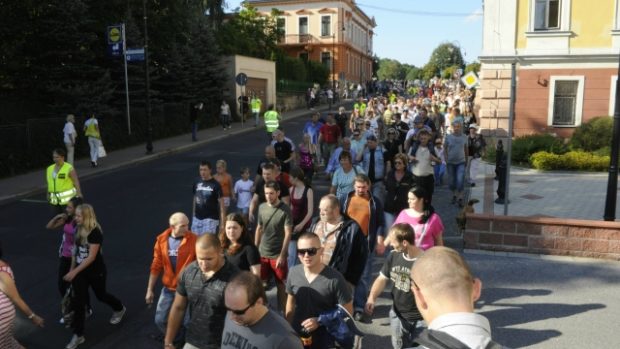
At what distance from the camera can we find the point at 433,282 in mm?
2145

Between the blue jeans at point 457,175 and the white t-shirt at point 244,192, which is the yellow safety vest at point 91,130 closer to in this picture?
the white t-shirt at point 244,192

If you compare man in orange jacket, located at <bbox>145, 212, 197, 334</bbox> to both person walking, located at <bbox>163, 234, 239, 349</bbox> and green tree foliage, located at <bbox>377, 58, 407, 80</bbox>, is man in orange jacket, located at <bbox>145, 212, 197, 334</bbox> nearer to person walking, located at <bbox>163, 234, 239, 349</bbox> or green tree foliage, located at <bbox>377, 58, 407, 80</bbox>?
person walking, located at <bbox>163, 234, 239, 349</bbox>

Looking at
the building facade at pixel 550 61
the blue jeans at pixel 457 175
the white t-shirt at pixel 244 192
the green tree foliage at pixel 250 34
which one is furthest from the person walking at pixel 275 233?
the green tree foliage at pixel 250 34

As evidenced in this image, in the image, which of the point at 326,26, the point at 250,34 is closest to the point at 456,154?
the point at 250,34

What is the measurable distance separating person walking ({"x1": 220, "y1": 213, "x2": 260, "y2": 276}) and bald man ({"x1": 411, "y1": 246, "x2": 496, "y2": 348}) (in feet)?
10.3

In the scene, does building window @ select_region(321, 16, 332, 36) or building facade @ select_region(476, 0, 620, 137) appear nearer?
building facade @ select_region(476, 0, 620, 137)

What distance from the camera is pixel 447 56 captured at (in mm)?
68750

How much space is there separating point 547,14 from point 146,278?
A: 1729 centimetres

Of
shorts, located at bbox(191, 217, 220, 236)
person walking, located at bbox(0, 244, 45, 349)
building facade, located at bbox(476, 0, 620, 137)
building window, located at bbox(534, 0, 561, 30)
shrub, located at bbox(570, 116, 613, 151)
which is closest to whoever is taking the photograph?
person walking, located at bbox(0, 244, 45, 349)

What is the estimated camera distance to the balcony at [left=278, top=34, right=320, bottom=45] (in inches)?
2669

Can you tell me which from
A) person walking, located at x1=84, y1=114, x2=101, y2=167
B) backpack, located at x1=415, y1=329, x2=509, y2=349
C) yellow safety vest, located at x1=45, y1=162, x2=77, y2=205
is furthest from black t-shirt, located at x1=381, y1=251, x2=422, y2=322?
person walking, located at x1=84, y1=114, x2=101, y2=167

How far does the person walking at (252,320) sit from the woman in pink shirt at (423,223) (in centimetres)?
261

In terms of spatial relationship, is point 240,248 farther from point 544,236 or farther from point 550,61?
point 550,61

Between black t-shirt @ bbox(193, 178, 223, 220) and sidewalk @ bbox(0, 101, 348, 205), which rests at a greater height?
black t-shirt @ bbox(193, 178, 223, 220)
